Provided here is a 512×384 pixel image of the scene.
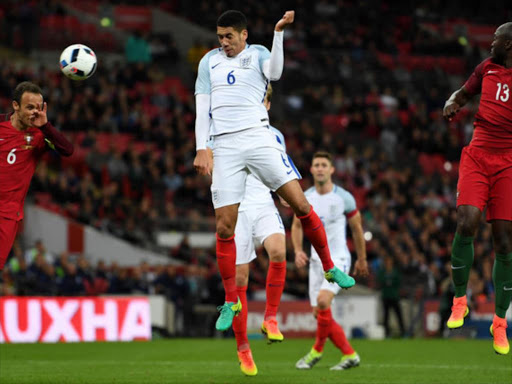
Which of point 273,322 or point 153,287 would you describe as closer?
point 273,322

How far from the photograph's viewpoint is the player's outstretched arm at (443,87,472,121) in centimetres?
967

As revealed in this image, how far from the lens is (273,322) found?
34.5 ft

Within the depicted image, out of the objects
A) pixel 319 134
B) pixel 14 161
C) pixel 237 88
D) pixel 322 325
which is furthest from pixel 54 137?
pixel 319 134

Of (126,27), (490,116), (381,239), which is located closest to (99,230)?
(381,239)

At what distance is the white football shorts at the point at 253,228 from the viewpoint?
1152 centimetres

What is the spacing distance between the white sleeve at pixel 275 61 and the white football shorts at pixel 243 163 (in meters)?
0.58

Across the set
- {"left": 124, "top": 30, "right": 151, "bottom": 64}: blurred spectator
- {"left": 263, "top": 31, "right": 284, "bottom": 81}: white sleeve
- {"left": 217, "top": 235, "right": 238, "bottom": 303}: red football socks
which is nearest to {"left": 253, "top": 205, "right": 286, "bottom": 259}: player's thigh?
{"left": 217, "top": 235, "right": 238, "bottom": 303}: red football socks

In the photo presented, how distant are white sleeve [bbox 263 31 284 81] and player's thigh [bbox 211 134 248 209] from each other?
32.1 inches

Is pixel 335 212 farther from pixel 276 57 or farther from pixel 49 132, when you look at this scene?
pixel 49 132

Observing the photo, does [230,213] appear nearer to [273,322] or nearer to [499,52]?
[273,322]

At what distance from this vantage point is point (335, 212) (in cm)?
1345

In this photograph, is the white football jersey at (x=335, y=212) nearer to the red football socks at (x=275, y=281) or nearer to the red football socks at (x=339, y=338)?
the red football socks at (x=339, y=338)

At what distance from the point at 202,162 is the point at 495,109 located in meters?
3.03

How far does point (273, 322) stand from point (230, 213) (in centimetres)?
152
